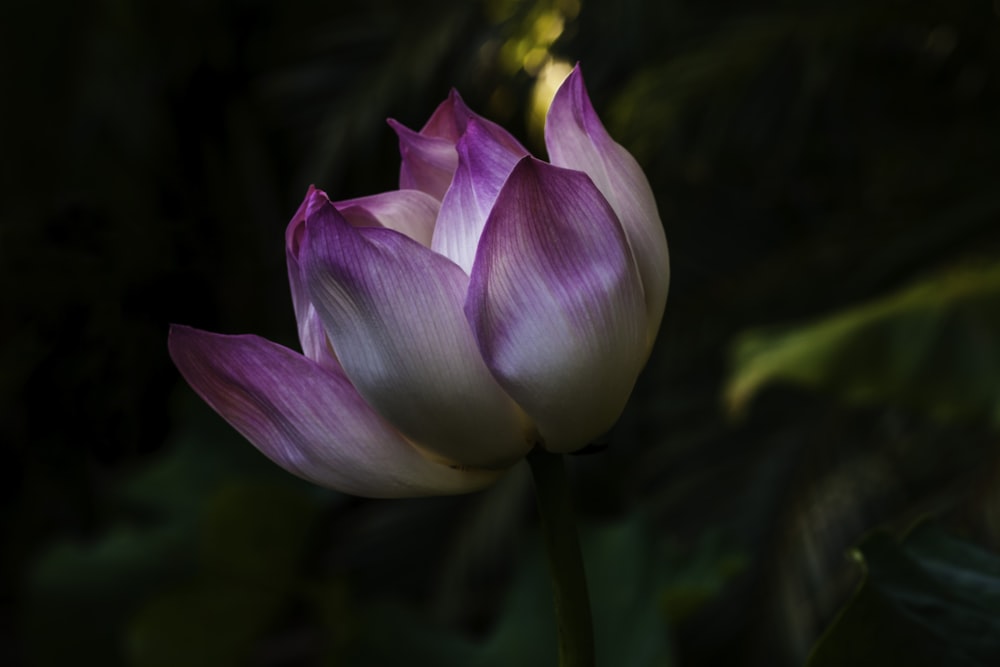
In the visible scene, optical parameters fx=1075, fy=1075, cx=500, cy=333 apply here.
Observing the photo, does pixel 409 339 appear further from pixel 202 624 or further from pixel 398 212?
pixel 202 624

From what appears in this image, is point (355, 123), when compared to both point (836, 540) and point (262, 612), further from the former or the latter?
point (836, 540)

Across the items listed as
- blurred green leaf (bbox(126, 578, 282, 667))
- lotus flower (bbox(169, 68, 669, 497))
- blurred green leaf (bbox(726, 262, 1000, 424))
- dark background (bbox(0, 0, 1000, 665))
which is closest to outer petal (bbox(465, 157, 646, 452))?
lotus flower (bbox(169, 68, 669, 497))

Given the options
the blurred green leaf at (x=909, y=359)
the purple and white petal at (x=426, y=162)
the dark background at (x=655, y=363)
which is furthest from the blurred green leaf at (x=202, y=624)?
the purple and white petal at (x=426, y=162)

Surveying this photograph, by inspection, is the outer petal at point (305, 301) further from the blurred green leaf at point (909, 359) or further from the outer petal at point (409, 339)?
the blurred green leaf at point (909, 359)

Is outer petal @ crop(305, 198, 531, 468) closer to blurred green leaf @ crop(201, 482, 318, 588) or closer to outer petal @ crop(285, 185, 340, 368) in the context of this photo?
outer petal @ crop(285, 185, 340, 368)

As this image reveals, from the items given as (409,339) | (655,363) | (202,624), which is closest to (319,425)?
(409,339)

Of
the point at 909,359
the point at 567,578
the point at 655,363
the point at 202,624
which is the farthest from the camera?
the point at 655,363
